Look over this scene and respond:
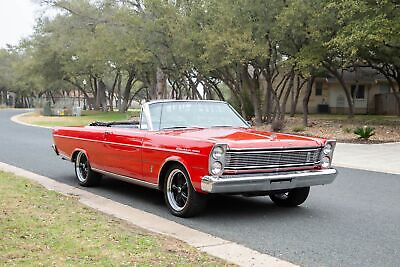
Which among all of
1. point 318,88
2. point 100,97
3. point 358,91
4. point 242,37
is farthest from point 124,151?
point 100,97

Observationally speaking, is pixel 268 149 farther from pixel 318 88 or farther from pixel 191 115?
pixel 318 88

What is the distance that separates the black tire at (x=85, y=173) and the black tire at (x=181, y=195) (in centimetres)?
256

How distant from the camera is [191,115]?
27.7 feet

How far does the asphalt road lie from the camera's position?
5652 mm

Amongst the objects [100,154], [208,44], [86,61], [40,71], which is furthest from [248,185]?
[40,71]

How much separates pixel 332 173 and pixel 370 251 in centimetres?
194

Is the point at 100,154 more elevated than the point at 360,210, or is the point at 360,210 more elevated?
the point at 100,154

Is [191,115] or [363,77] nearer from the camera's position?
[191,115]

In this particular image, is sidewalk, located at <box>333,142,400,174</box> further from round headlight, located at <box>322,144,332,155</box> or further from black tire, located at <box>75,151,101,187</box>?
black tire, located at <box>75,151,101,187</box>

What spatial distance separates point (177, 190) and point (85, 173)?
307 cm

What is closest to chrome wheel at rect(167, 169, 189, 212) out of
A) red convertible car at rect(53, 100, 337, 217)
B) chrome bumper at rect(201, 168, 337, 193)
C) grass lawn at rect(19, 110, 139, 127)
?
red convertible car at rect(53, 100, 337, 217)

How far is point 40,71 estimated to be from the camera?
50906mm

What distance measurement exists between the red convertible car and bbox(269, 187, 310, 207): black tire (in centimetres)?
2

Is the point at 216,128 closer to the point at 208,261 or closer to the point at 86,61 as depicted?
the point at 208,261
